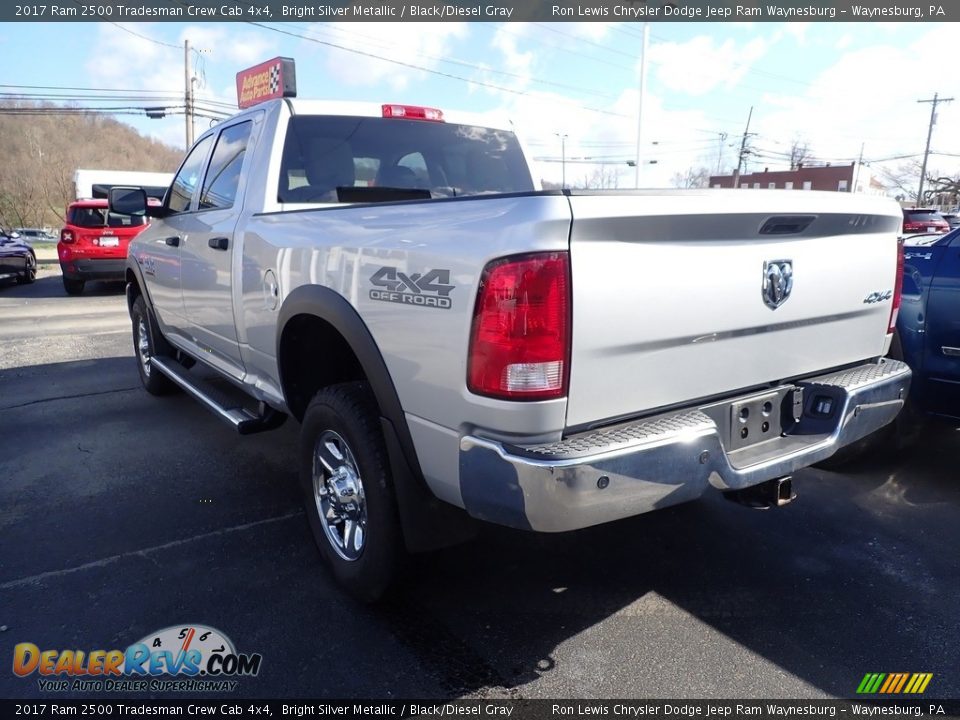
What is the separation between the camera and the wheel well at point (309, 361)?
2979 mm

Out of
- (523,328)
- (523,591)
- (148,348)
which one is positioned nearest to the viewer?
(523,328)

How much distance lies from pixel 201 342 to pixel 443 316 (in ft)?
9.52

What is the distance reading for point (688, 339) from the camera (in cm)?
219

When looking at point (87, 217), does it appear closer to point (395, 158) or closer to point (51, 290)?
point (51, 290)

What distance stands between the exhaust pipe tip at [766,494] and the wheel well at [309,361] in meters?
1.61

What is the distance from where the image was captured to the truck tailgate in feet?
6.43

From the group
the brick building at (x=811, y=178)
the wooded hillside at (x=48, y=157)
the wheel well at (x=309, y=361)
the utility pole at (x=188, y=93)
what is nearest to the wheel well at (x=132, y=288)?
the wheel well at (x=309, y=361)

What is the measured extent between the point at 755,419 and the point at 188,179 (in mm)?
4154

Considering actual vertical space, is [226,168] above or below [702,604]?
above

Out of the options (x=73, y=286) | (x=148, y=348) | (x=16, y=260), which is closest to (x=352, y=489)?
(x=148, y=348)

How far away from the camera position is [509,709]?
218 cm

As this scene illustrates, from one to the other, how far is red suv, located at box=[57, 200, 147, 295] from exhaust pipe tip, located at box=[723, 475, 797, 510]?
13.3 meters

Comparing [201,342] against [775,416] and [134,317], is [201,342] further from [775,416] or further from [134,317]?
[775,416]

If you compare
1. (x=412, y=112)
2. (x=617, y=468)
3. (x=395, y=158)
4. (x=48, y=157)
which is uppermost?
(x=48, y=157)
